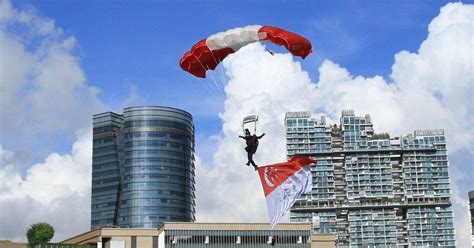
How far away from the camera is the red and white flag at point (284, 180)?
47.4 meters

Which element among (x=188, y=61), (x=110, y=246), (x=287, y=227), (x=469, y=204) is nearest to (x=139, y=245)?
(x=110, y=246)

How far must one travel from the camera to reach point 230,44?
4809 cm

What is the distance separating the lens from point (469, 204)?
188125 millimetres

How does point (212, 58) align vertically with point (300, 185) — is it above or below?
above

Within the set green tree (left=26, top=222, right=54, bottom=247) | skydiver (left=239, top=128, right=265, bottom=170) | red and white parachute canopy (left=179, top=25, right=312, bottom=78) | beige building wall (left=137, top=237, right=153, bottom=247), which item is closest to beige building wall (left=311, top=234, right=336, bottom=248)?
beige building wall (left=137, top=237, right=153, bottom=247)

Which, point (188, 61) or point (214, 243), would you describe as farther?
point (214, 243)

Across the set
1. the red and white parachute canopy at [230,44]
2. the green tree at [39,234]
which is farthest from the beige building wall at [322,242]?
the red and white parachute canopy at [230,44]

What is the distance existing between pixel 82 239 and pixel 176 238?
17465 mm

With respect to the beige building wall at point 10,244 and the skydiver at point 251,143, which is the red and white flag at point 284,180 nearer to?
the skydiver at point 251,143

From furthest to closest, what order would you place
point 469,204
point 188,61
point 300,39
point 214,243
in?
point 469,204 → point 214,243 → point 188,61 → point 300,39

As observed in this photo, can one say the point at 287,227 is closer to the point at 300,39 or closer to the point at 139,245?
the point at 139,245

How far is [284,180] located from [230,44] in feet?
27.4

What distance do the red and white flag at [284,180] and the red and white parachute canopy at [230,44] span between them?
21.0 feet

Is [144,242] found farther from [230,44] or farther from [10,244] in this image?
[230,44]
